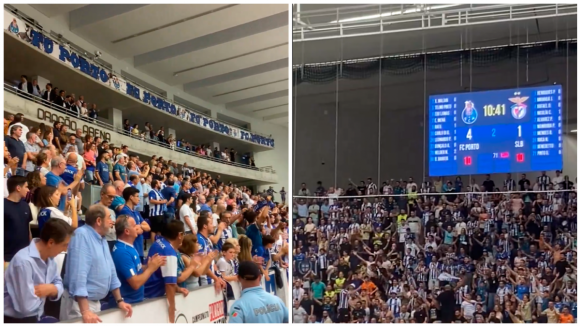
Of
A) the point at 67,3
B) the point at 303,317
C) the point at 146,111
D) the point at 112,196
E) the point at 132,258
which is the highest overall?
the point at 67,3

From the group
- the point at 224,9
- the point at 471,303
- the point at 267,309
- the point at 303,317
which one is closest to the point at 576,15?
the point at 471,303

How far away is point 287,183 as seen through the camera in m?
6.64

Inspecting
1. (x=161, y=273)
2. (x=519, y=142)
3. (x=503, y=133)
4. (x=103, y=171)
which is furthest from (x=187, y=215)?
(x=519, y=142)

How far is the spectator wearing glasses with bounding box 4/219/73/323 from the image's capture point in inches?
167

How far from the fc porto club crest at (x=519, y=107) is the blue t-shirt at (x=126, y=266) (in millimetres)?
4087

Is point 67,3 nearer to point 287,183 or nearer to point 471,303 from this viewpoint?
point 287,183

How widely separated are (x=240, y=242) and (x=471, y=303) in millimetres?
2617

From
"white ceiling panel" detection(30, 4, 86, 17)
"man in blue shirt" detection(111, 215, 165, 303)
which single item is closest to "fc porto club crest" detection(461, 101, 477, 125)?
"man in blue shirt" detection(111, 215, 165, 303)

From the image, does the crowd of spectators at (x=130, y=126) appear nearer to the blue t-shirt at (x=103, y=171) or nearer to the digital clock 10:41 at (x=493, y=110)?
the blue t-shirt at (x=103, y=171)

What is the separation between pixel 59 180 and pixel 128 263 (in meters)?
0.84

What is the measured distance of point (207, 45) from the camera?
258 inches

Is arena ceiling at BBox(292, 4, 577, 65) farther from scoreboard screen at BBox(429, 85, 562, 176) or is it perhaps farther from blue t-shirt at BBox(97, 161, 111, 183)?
blue t-shirt at BBox(97, 161, 111, 183)

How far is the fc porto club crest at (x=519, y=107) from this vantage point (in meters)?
6.86

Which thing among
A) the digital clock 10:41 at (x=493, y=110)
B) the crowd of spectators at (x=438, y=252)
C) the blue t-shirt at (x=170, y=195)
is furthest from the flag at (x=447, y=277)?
the blue t-shirt at (x=170, y=195)
